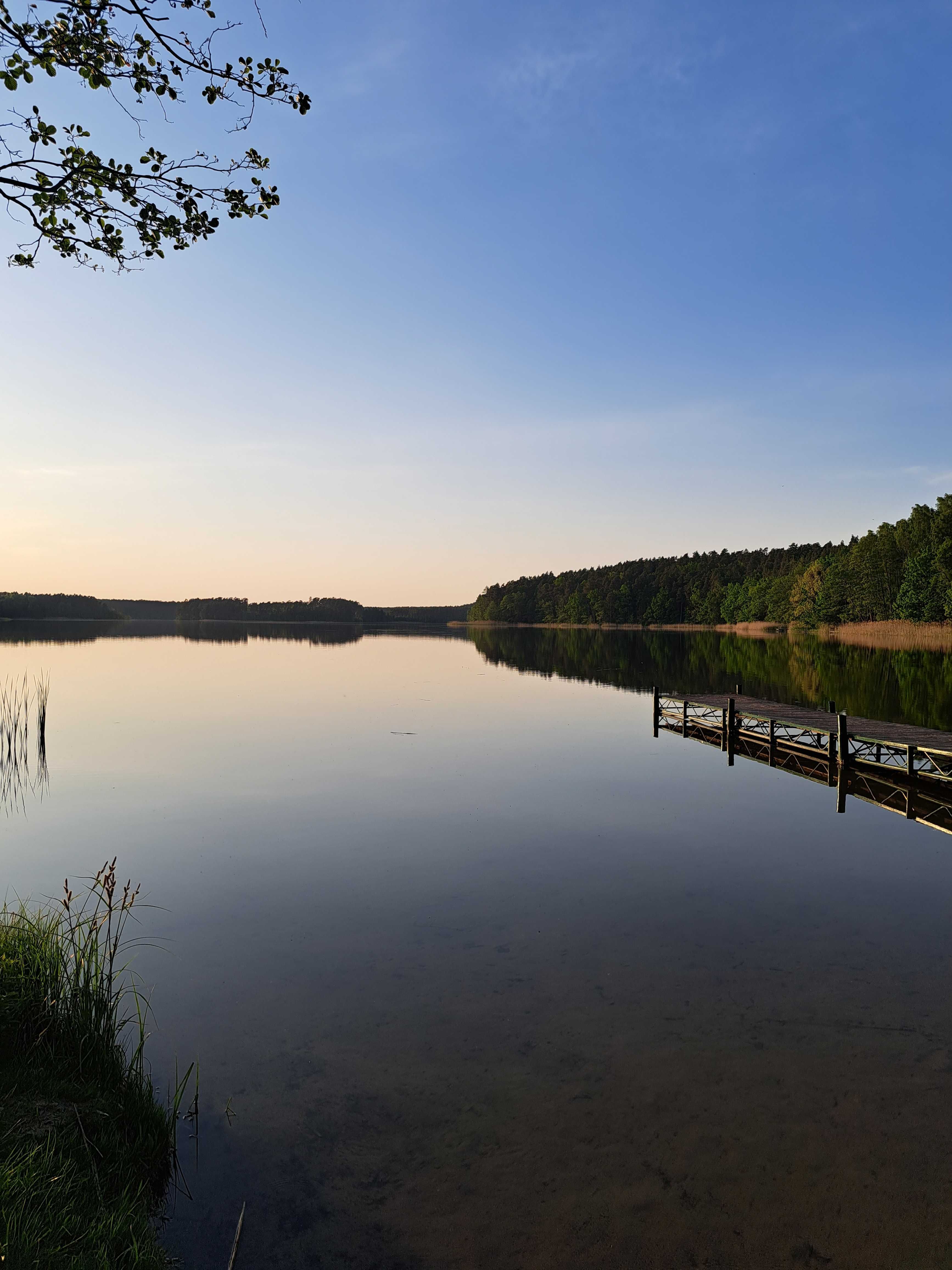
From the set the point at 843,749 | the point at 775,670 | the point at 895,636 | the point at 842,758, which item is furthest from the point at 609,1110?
the point at 895,636

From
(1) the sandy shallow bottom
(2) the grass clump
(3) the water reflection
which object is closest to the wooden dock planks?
(1) the sandy shallow bottom

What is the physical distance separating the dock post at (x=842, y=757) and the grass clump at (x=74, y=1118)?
18.2 metres

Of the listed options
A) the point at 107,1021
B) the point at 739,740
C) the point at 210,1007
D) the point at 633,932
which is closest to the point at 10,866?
the point at 210,1007

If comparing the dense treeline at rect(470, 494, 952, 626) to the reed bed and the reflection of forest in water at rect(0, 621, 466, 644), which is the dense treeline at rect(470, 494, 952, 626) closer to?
the reed bed

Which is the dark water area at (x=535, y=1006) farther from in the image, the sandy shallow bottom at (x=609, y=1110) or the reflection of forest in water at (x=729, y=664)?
the reflection of forest in water at (x=729, y=664)

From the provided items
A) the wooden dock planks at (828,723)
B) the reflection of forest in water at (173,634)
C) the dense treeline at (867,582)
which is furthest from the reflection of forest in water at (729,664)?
the dense treeline at (867,582)

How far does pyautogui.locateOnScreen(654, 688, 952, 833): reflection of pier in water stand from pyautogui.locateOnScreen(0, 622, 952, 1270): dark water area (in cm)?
83

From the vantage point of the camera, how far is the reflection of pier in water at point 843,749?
1859cm

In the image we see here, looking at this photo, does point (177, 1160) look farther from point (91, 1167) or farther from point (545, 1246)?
point (545, 1246)

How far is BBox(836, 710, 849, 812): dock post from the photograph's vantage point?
20.0 meters

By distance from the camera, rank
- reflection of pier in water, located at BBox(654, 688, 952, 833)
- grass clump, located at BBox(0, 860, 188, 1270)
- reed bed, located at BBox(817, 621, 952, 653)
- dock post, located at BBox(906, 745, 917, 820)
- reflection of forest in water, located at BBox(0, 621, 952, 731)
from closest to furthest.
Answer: grass clump, located at BBox(0, 860, 188, 1270), dock post, located at BBox(906, 745, 917, 820), reflection of pier in water, located at BBox(654, 688, 952, 833), reflection of forest in water, located at BBox(0, 621, 952, 731), reed bed, located at BBox(817, 621, 952, 653)

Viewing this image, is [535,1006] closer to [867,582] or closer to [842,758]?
[842,758]

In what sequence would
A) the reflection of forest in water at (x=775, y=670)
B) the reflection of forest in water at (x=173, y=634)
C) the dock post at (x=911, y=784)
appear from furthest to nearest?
the reflection of forest in water at (x=173, y=634)
the reflection of forest in water at (x=775, y=670)
the dock post at (x=911, y=784)

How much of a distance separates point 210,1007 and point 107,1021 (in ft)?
6.85
